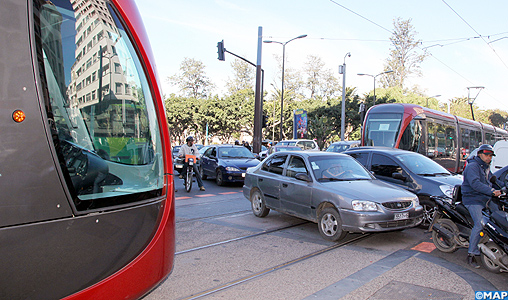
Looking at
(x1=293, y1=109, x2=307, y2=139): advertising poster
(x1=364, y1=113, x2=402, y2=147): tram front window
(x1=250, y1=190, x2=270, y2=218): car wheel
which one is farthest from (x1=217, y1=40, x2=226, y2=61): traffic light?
(x1=293, y1=109, x2=307, y2=139): advertising poster

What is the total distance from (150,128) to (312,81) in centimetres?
6453

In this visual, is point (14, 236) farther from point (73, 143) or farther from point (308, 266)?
point (308, 266)

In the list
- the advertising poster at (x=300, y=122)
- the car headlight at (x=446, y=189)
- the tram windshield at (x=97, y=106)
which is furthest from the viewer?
the advertising poster at (x=300, y=122)

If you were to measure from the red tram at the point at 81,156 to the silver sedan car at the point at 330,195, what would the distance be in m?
3.69

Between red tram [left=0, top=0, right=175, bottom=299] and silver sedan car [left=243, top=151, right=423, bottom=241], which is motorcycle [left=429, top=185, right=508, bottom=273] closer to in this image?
silver sedan car [left=243, top=151, right=423, bottom=241]

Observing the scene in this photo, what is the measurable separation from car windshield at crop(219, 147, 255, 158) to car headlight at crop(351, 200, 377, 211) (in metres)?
9.68

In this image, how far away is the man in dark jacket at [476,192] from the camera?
522 centimetres

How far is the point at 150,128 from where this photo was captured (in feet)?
10.8

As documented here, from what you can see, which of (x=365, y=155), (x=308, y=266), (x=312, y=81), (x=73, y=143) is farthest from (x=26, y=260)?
(x=312, y=81)

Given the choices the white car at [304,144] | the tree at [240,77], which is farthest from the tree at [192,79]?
the white car at [304,144]

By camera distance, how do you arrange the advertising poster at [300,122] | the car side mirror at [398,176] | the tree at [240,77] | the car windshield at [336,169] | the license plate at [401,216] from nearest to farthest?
1. the license plate at [401,216]
2. the car windshield at [336,169]
3. the car side mirror at [398,176]
4. the advertising poster at [300,122]
5. the tree at [240,77]

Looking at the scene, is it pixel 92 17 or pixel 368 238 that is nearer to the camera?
pixel 92 17

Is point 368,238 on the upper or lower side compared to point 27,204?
lower

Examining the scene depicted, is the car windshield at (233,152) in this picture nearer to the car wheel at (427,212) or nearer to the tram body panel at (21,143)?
the car wheel at (427,212)
